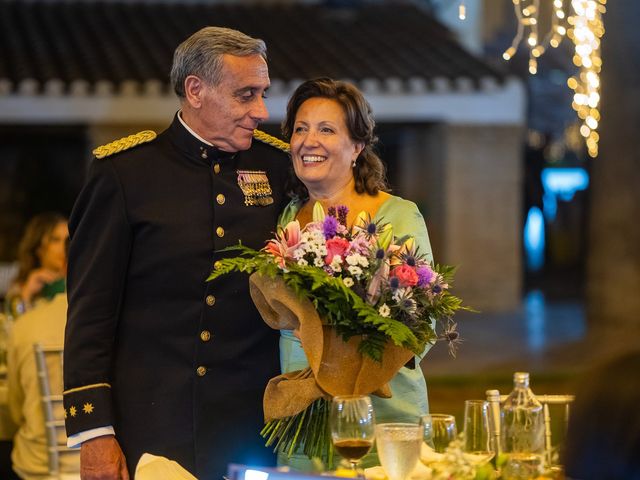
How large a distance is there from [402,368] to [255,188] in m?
0.70

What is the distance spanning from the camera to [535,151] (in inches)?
814

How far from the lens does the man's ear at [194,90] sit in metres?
3.35

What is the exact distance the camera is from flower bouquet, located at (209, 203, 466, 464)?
277 cm

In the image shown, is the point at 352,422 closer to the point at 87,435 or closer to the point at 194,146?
the point at 87,435

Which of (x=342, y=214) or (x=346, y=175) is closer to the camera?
(x=342, y=214)

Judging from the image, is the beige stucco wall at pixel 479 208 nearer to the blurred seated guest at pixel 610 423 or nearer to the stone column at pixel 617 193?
the stone column at pixel 617 193

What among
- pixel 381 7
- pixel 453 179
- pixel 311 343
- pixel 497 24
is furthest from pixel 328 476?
pixel 497 24

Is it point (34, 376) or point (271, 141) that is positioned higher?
point (271, 141)

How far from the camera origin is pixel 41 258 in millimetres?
6727

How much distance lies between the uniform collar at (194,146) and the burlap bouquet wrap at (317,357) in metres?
0.65

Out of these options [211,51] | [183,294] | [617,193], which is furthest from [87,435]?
[617,193]

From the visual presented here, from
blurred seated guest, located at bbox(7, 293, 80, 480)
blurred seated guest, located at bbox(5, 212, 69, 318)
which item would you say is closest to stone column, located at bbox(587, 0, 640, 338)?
blurred seated guest, located at bbox(5, 212, 69, 318)

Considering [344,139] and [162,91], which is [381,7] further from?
[344,139]

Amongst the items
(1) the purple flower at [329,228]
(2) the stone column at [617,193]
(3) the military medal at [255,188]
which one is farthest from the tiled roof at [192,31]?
(1) the purple flower at [329,228]
